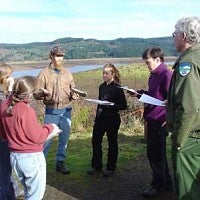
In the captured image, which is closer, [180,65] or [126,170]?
[180,65]

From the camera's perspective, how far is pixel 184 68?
4117 mm

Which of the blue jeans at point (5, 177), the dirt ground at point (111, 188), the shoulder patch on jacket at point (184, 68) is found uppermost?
the shoulder patch on jacket at point (184, 68)

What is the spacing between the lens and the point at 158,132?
5.84 m

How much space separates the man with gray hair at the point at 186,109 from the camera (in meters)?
4.09

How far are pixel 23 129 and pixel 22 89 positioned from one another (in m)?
0.39

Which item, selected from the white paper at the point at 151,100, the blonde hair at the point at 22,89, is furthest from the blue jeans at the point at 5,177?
the white paper at the point at 151,100

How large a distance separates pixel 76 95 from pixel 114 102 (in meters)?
0.58

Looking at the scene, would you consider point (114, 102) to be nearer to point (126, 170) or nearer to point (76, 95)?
point (76, 95)

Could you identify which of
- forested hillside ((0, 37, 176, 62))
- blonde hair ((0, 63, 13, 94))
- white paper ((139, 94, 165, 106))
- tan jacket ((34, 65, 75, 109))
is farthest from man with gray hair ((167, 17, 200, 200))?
forested hillside ((0, 37, 176, 62))

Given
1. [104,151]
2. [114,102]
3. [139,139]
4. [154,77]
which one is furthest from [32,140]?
[139,139]

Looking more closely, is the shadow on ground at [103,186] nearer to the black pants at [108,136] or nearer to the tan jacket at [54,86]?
the black pants at [108,136]

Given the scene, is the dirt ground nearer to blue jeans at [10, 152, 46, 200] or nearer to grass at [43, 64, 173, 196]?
grass at [43, 64, 173, 196]

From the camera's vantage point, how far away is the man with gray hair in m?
4.09

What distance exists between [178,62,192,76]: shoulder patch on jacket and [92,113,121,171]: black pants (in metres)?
2.76
